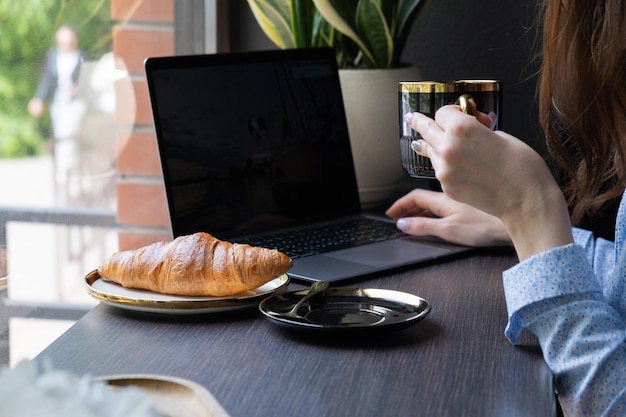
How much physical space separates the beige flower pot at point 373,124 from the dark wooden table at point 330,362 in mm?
557

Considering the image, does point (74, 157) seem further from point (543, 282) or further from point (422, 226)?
point (543, 282)

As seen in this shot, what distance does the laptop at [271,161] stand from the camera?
1058mm

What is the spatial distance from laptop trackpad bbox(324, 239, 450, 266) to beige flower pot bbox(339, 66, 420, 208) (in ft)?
1.00

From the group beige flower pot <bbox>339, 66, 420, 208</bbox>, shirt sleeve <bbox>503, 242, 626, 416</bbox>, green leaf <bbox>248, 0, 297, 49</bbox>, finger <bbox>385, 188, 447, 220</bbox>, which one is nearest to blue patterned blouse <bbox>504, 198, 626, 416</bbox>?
shirt sleeve <bbox>503, 242, 626, 416</bbox>

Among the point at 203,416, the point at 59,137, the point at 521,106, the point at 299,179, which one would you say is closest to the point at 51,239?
the point at 59,137

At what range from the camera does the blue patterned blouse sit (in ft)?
2.31

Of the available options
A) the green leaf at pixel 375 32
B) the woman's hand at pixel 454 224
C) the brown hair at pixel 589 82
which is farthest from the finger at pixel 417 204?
the green leaf at pixel 375 32

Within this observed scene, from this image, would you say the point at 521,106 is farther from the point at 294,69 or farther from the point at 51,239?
the point at 51,239

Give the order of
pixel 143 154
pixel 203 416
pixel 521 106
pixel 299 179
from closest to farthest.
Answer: pixel 203 416 → pixel 299 179 → pixel 143 154 → pixel 521 106

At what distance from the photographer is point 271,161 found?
119 centimetres

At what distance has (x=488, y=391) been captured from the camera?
622 mm

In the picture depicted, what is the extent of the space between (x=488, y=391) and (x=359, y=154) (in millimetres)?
795

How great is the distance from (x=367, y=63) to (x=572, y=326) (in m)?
0.78

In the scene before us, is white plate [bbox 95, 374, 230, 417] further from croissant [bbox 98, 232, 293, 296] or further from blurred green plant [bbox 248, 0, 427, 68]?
blurred green plant [bbox 248, 0, 427, 68]
